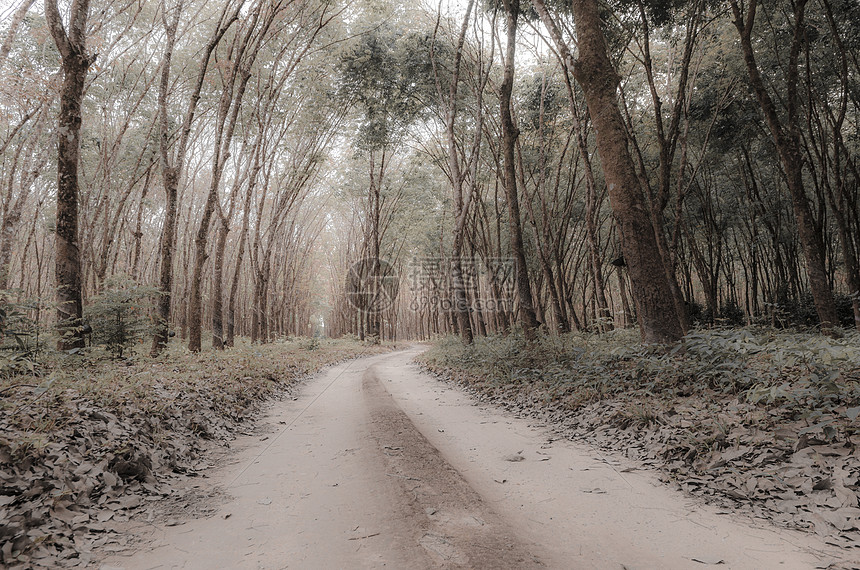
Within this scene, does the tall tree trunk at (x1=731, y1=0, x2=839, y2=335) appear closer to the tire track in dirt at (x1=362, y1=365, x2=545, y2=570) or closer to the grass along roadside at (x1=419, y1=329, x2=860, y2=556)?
the grass along roadside at (x1=419, y1=329, x2=860, y2=556)

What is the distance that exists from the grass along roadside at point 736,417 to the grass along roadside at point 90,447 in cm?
427

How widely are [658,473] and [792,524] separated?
102cm

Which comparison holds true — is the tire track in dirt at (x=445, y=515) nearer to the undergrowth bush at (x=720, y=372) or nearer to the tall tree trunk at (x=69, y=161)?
the undergrowth bush at (x=720, y=372)

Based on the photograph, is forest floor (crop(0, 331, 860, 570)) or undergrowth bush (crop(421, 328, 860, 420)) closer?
forest floor (crop(0, 331, 860, 570))

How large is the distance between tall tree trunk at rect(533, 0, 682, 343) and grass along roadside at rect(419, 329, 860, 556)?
50 cm

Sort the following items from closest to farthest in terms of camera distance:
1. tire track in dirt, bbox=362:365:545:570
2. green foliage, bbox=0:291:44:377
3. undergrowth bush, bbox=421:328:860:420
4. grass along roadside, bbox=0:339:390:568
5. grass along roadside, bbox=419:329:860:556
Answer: tire track in dirt, bbox=362:365:545:570 < grass along roadside, bbox=0:339:390:568 < grass along roadside, bbox=419:329:860:556 < undergrowth bush, bbox=421:328:860:420 < green foliage, bbox=0:291:44:377

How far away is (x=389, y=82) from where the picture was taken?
1436cm

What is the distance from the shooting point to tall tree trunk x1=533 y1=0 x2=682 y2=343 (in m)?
5.81

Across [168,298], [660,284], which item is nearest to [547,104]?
[660,284]

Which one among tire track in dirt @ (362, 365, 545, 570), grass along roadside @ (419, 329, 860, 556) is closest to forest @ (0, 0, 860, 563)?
grass along roadside @ (419, 329, 860, 556)

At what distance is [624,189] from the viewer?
5922 mm

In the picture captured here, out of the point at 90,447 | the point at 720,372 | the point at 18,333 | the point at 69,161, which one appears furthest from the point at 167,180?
the point at 720,372

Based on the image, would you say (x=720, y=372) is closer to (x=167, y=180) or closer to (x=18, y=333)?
(x=18, y=333)

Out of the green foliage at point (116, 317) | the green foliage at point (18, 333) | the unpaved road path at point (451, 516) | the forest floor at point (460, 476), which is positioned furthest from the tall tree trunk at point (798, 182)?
the green foliage at point (116, 317)
